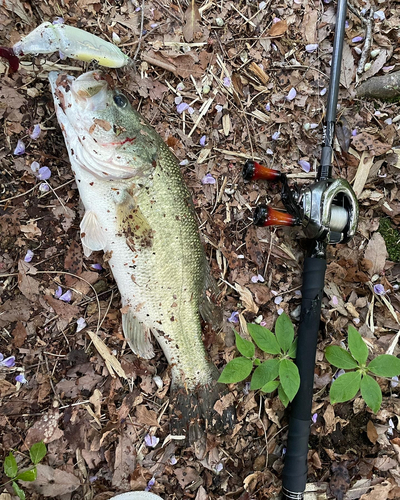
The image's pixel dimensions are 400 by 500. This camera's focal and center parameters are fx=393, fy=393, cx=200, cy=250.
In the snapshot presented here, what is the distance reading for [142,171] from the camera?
2.63 m

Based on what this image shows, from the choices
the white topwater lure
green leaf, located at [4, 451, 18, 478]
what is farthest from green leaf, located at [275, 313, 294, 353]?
the white topwater lure

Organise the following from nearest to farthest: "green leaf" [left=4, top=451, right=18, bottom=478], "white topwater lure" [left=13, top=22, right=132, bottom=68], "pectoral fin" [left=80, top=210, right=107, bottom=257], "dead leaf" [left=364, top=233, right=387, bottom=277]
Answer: "white topwater lure" [left=13, top=22, right=132, bottom=68] → "green leaf" [left=4, top=451, right=18, bottom=478] → "pectoral fin" [left=80, top=210, right=107, bottom=257] → "dead leaf" [left=364, top=233, right=387, bottom=277]

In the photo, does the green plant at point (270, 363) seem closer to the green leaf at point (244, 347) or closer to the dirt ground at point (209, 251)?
the green leaf at point (244, 347)

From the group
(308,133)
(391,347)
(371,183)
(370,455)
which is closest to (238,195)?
(308,133)

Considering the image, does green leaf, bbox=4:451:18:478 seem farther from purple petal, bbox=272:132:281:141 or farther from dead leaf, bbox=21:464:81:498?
purple petal, bbox=272:132:281:141

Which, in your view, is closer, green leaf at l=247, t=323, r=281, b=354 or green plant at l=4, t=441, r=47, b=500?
green plant at l=4, t=441, r=47, b=500

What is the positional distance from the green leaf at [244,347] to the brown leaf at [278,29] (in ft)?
8.17

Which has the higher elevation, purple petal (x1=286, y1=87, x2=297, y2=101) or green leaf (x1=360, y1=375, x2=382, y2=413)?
purple petal (x1=286, y1=87, x2=297, y2=101)

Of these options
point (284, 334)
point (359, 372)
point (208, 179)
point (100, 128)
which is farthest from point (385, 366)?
point (100, 128)

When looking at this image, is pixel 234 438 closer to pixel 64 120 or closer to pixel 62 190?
pixel 62 190

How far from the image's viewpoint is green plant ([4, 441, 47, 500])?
255 cm

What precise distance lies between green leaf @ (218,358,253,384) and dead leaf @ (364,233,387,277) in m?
1.37

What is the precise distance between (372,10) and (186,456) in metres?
4.02

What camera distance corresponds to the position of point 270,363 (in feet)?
9.72
